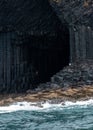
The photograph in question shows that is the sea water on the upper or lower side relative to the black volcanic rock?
lower

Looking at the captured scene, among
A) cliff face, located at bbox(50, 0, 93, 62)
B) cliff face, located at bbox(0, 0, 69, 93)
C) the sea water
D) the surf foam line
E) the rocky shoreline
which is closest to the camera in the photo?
the sea water

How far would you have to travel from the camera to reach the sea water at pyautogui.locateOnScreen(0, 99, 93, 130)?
25562 millimetres

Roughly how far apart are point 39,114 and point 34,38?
55.6 feet

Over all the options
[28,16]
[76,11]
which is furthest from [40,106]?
[28,16]

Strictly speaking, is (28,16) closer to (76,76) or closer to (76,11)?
(76,11)

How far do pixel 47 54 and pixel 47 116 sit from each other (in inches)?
771

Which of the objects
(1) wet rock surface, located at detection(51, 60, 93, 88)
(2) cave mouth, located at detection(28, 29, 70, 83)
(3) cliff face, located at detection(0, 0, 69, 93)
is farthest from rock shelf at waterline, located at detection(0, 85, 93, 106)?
(2) cave mouth, located at detection(28, 29, 70, 83)

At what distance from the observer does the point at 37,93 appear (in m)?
37.1

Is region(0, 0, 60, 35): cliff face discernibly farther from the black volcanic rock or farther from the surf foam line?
the surf foam line

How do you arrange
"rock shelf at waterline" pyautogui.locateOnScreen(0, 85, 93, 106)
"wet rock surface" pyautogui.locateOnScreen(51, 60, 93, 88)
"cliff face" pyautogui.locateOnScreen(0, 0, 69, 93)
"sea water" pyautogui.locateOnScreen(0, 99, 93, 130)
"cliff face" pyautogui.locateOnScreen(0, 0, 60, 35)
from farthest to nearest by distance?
1. "cliff face" pyautogui.locateOnScreen(0, 0, 69, 93)
2. "cliff face" pyautogui.locateOnScreen(0, 0, 60, 35)
3. "wet rock surface" pyautogui.locateOnScreen(51, 60, 93, 88)
4. "rock shelf at waterline" pyautogui.locateOnScreen(0, 85, 93, 106)
5. "sea water" pyautogui.locateOnScreen(0, 99, 93, 130)

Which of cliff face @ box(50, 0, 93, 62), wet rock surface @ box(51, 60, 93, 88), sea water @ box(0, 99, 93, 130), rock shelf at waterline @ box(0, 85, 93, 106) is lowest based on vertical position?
sea water @ box(0, 99, 93, 130)

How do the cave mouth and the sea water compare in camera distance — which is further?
the cave mouth

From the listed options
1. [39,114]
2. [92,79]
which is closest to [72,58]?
[92,79]

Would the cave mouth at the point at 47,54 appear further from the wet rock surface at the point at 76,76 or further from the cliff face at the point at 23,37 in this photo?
the wet rock surface at the point at 76,76
